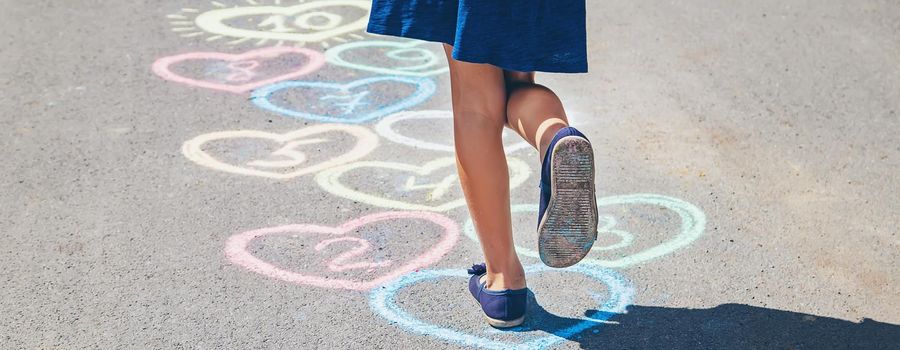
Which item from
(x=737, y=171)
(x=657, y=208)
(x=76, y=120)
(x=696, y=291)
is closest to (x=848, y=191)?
(x=737, y=171)

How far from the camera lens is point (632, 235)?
3443 mm

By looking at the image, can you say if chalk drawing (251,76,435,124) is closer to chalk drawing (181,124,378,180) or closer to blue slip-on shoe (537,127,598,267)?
chalk drawing (181,124,378,180)

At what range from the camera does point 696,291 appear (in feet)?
→ 10.1

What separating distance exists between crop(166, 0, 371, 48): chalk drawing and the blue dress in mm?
2749

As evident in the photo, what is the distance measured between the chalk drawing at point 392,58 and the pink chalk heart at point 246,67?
0.43ft

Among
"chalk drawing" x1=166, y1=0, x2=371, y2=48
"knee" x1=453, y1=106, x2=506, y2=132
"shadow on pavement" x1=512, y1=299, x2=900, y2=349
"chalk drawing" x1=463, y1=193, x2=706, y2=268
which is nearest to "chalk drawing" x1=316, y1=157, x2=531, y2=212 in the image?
"chalk drawing" x1=463, y1=193, x2=706, y2=268

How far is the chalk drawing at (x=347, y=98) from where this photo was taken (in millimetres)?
4457

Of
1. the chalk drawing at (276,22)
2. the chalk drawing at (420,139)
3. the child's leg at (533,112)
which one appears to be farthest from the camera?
the chalk drawing at (276,22)

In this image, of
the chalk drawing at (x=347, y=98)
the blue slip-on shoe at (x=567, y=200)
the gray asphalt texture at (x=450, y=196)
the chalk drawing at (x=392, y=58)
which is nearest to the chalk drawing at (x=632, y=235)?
the gray asphalt texture at (x=450, y=196)

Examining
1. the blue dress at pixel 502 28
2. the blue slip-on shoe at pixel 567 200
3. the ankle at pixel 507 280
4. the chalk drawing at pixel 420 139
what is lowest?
the chalk drawing at pixel 420 139

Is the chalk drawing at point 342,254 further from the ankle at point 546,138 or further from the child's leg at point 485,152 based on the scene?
the ankle at point 546,138

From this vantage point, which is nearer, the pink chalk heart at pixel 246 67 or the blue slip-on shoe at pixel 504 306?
the blue slip-on shoe at pixel 504 306

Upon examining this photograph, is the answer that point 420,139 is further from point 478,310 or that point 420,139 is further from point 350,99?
point 478,310

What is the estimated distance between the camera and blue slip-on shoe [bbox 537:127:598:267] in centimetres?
245
